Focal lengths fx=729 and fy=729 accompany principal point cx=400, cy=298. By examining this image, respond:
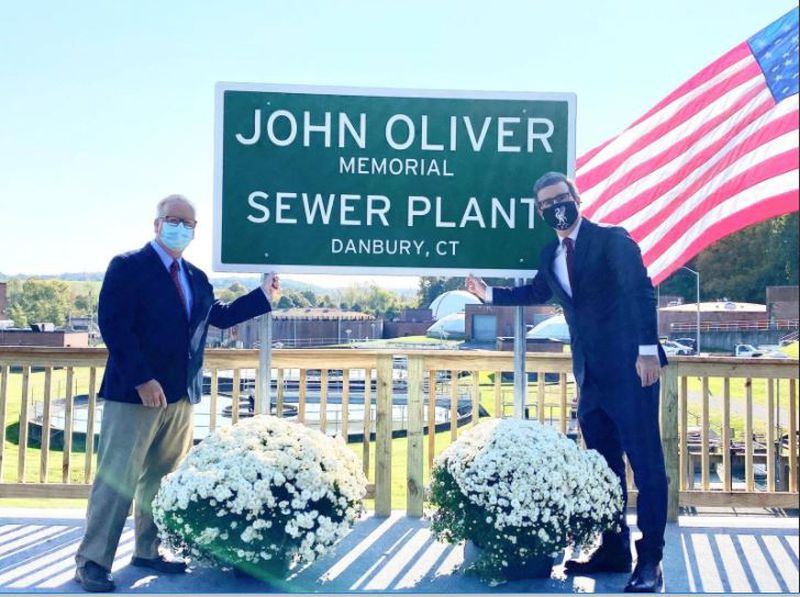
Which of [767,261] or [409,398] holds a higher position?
[767,261]

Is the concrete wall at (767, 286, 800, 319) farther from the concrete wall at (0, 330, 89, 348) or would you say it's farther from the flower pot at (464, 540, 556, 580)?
the concrete wall at (0, 330, 89, 348)

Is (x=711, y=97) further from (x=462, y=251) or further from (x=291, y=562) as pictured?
(x=291, y=562)

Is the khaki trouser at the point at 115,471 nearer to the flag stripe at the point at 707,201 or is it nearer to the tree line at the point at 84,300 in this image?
the tree line at the point at 84,300

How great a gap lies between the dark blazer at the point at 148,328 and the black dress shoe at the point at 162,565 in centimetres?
75

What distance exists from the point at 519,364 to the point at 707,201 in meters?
1.34

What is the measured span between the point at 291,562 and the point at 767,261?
32.5 ft

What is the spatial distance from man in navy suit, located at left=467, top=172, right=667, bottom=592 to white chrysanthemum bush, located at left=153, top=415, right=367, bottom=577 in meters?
1.16

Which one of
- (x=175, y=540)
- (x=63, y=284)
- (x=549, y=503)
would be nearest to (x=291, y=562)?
(x=175, y=540)

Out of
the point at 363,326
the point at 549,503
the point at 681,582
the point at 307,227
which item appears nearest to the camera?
A: the point at 549,503

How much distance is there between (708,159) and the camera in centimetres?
396

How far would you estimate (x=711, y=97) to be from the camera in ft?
13.3

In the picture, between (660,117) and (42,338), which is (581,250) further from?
(42,338)

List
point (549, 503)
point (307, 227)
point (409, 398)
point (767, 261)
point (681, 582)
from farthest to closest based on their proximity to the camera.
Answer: point (767, 261)
point (409, 398)
point (307, 227)
point (681, 582)
point (549, 503)

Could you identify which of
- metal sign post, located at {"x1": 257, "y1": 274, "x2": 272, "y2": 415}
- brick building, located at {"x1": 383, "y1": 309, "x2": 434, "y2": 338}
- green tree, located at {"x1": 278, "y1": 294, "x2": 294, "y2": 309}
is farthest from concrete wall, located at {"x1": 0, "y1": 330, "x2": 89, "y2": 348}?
brick building, located at {"x1": 383, "y1": 309, "x2": 434, "y2": 338}
